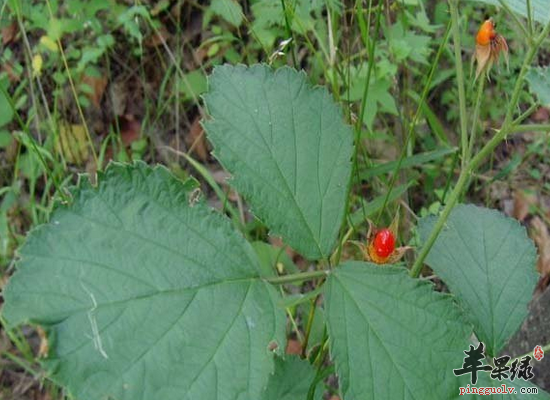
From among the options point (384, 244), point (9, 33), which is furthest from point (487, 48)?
point (9, 33)

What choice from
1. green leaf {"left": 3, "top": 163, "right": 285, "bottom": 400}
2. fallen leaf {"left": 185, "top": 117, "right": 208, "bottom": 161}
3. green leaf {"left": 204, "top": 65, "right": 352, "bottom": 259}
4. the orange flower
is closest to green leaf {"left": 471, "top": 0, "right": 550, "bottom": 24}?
the orange flower

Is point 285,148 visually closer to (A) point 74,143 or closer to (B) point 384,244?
(B) point 384,244

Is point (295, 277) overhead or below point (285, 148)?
below

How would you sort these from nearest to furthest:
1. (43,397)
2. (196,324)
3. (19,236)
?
1. (196,324)
2. (43,397)
3. (19,236)

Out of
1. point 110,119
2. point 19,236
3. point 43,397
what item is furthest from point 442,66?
point 43,397

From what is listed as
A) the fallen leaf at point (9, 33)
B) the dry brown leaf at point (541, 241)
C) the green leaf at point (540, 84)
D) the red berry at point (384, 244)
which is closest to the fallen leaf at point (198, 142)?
the fallen leaf at point (9, 33)

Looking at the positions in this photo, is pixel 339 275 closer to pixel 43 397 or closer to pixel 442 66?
pixel 43 397

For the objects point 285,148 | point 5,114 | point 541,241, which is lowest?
point 541,241

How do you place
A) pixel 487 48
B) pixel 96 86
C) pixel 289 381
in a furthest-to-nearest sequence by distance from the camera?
pixel 96 86, pixel 289 381, pixel 487 48
